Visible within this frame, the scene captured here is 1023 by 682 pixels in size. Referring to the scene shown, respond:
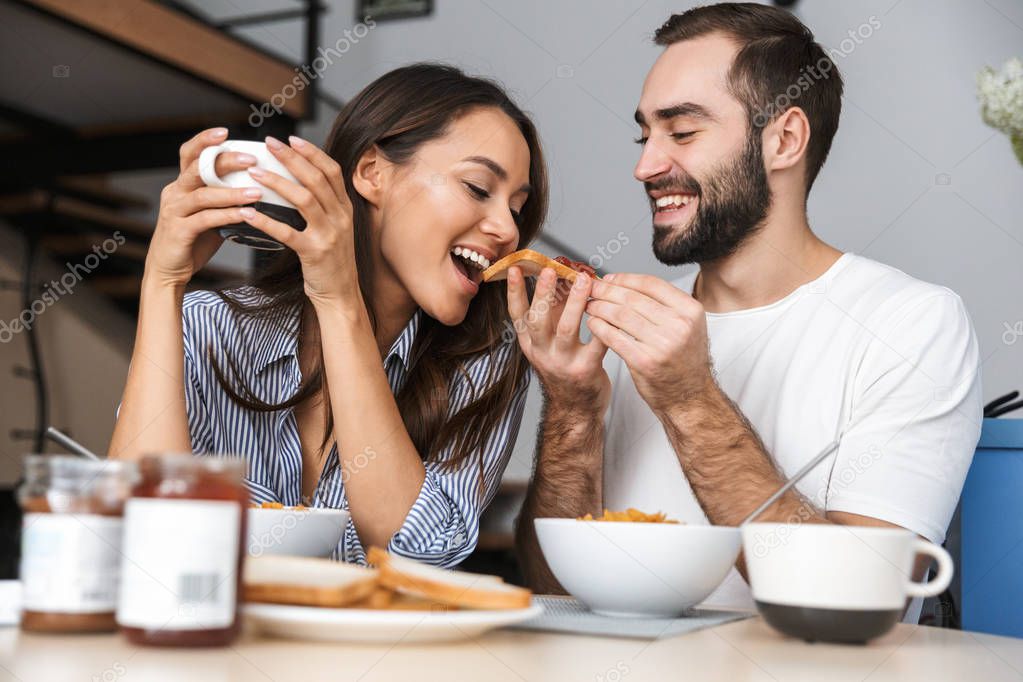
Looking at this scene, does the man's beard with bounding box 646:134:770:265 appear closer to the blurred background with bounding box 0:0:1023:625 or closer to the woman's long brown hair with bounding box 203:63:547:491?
the woman's long brown hair with bounding box 203:63:547:491

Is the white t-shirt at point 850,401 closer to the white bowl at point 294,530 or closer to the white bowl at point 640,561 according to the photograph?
the white bowl at point 640,561

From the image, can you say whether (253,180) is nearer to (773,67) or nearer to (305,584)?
(305,584)

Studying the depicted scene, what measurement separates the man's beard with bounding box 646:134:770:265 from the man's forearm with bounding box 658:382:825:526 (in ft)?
1.57

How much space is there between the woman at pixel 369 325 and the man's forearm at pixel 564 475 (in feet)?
0.29

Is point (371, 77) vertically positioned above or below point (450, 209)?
above

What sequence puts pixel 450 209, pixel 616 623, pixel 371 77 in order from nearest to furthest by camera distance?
1. pixel 616 623
2. pixel 450 209
3. pixel 371 77

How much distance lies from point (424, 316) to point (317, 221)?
0.60 meters

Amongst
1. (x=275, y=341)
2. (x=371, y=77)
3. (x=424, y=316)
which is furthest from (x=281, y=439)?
(x=371, y=77)

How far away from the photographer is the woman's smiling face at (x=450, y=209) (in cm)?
176

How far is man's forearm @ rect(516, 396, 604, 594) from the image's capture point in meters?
1.75

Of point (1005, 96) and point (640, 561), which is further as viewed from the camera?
point (1005, 96)

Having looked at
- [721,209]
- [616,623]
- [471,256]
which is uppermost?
[721,209]

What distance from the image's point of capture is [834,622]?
838mm

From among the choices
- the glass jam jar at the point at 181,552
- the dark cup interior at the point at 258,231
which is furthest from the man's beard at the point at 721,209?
the glass jam jar at the point at 181,552
